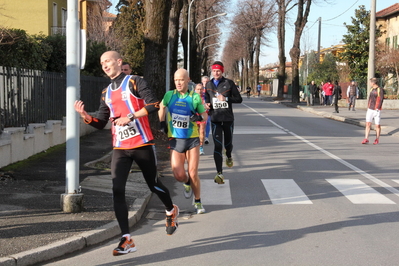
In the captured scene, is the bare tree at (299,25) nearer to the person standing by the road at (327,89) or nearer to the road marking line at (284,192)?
the person standing by the road at (327,89)

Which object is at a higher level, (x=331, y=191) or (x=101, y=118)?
(x=101, y=118)

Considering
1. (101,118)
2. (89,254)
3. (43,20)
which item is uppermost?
(43,20)

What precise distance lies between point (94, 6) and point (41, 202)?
118 feet

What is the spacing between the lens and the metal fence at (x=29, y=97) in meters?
11.1

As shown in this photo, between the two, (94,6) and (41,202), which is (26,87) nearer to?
(41,202)

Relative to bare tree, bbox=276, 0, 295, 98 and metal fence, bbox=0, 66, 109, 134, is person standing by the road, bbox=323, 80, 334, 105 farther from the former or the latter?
metal fence, bbox=0, 66, 109, 134

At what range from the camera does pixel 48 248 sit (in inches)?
215

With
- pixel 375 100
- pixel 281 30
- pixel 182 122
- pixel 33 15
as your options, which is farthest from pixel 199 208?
pixel 281 30

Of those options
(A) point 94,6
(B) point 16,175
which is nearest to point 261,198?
(B) point 16,175

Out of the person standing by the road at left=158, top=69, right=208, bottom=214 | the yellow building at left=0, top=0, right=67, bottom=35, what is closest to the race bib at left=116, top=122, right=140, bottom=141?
the person standing by the road at left=158, top=69, right=208, bottom=214

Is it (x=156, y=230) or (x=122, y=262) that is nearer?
(x=122, y=262)

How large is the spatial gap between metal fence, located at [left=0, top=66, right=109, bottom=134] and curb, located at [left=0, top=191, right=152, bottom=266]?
4.84 m

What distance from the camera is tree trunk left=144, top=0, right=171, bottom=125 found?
53.2ft

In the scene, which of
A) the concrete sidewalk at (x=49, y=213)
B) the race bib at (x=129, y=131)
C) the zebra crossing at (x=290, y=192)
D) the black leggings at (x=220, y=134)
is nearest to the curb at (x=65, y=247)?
the concrete sidewalk at (x=49, y=213)
